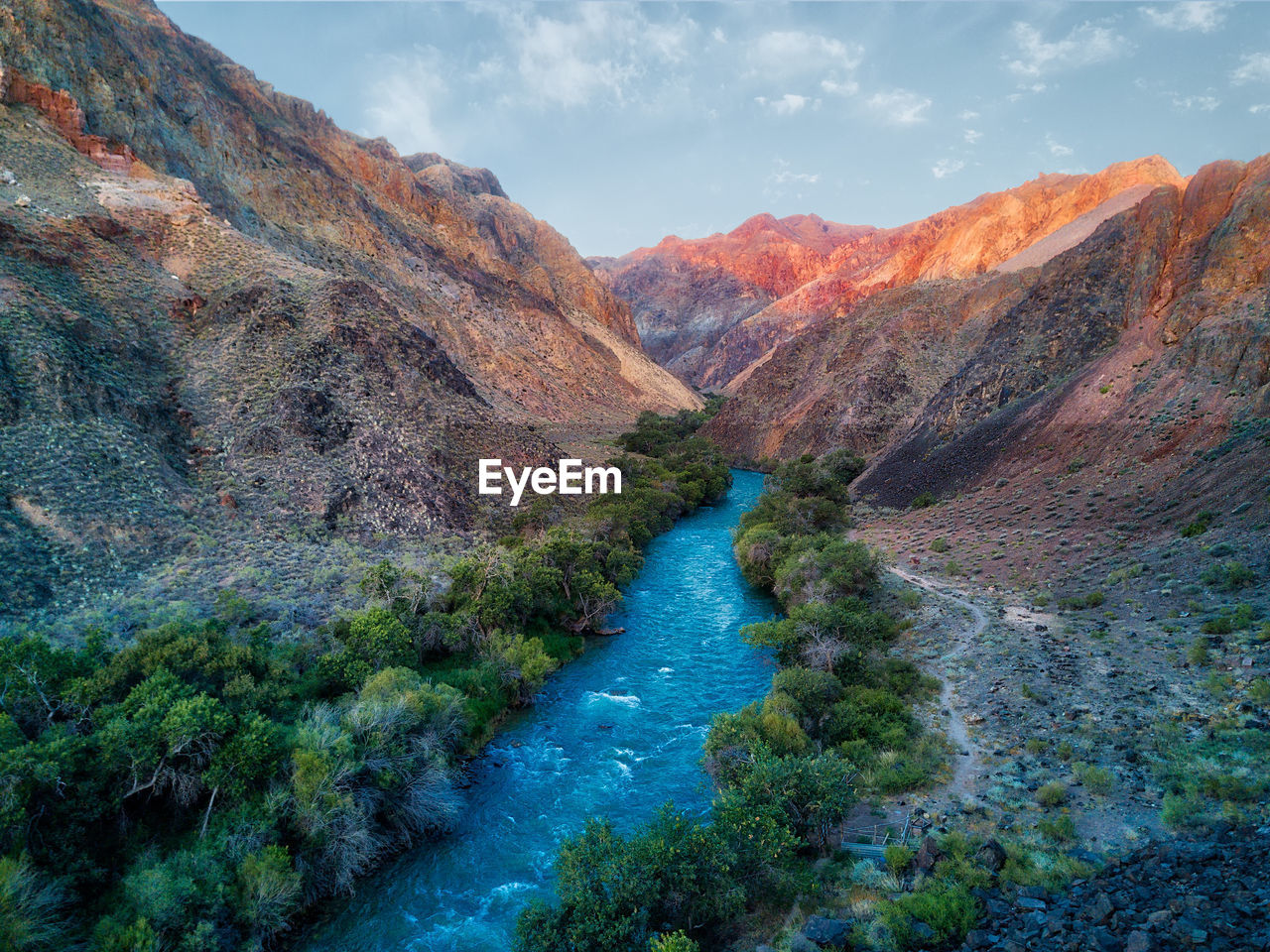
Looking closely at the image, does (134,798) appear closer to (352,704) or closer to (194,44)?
(352,704)

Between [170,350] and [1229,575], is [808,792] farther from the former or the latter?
[170,350]

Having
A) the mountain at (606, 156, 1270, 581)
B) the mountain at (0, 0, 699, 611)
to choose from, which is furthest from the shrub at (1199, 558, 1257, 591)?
the mountain at (0, 0, 699, 611)

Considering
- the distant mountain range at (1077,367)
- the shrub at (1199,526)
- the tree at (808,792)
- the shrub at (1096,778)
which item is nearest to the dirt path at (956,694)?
the shrub at (1096,778)

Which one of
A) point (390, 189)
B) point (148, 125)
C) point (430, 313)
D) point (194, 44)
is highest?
point (194, 44)

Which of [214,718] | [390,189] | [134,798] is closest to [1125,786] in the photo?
[214,718]

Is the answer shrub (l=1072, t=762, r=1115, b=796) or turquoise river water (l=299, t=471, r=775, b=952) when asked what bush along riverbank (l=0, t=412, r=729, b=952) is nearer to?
turquoise river water (l=299, t=471, r=775, b=952)
